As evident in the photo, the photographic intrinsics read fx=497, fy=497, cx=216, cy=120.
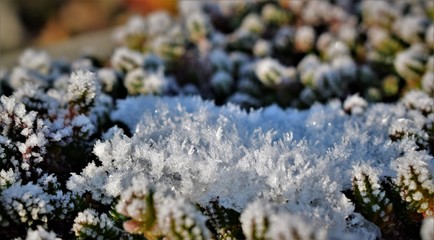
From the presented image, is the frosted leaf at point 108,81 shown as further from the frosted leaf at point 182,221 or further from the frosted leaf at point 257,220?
the frosted leaf at point 257,220

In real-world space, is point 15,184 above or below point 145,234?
above

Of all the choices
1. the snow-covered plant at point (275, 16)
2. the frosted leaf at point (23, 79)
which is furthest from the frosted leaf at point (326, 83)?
the frosted leaf at point (23, 79)

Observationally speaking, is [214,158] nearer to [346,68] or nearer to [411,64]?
[346,68]

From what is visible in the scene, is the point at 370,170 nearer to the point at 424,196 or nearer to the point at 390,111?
the point at 424,196

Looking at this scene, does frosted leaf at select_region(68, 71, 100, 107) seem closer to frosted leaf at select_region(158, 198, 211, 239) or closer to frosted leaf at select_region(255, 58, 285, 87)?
frosted leaf at select_region(158, 198, 211, 239)

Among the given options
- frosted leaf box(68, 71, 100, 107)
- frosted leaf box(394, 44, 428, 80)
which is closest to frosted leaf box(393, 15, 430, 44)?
frosted leaf box(394, 44, 428, 80)

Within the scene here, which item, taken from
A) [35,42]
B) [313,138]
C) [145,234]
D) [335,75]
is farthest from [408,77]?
[35,42]

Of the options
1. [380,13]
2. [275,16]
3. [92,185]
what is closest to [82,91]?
[92,185]
